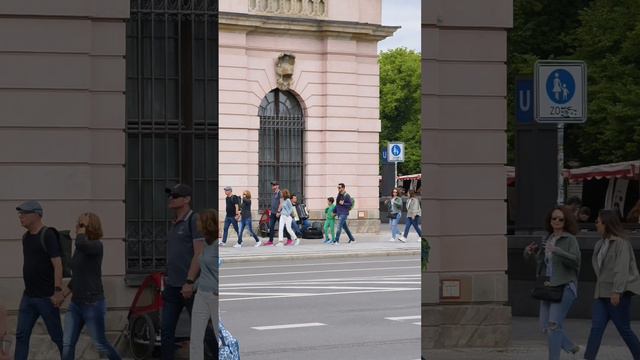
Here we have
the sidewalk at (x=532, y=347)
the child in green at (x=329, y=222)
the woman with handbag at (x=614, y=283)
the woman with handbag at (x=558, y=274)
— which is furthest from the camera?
the woman with handbag at (x=614, y=283)

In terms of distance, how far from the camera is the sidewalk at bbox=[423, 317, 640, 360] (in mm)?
6299

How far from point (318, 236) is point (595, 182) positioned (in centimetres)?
2108

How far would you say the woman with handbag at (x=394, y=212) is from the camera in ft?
14.1

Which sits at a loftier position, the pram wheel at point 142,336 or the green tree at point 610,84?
the green tree at point 610,84

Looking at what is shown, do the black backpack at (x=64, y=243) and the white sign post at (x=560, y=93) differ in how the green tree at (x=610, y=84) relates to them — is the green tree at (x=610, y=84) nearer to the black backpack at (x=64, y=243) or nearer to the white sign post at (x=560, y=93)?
the white sign post at (x=560, y=93)

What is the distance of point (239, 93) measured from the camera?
4754 millimetres

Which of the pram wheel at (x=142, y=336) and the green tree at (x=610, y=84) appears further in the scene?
the green tree at (x=610, y=84)

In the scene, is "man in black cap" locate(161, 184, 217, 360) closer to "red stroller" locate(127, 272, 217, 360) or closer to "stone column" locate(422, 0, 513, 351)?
"red stroller" locate(127, 272, 217, 360)

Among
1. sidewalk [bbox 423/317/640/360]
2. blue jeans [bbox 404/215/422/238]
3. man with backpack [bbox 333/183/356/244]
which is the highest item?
man with backpack [bbox 333/183/356/244]

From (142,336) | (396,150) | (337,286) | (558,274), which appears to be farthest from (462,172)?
(558,274)

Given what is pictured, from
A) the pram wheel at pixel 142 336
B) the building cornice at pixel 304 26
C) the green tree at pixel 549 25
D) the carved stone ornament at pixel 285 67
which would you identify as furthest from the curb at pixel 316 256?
the green tree at pixel 549 25

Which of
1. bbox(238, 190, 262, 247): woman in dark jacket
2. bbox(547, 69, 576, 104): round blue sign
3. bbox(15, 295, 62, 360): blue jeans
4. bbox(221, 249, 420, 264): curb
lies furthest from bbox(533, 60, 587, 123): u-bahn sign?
bbox(238, 190, 262, 247): woman in dark jacket

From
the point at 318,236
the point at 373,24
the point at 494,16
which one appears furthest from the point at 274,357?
the point at 494,16

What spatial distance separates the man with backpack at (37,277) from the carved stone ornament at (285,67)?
5.27ft
